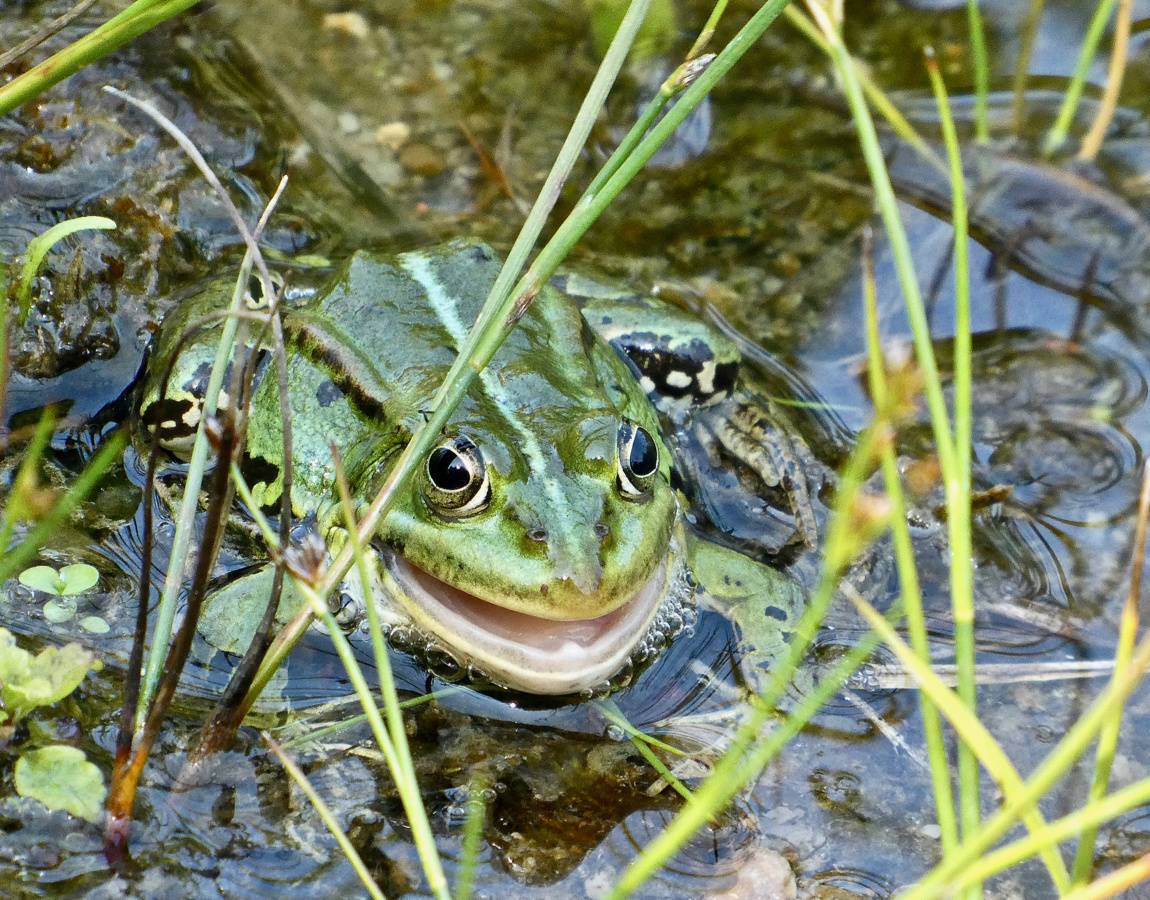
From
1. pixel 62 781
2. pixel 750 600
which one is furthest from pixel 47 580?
pixel 750 600

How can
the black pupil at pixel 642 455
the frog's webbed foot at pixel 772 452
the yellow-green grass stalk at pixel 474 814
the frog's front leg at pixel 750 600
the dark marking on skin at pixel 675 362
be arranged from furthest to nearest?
1. the dark marking on skin at pixel 675 362
2. the frog's webbed foot at pixel 772 452
3. the frog's front leg at pixel 750 600
4. the black pupil at pixel 642 455
5. the yellow-green grass stalk at pixel 474 814

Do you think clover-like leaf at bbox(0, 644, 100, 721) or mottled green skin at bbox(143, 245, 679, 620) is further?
mottled green skin at bbox(143, 245, 679, 620)

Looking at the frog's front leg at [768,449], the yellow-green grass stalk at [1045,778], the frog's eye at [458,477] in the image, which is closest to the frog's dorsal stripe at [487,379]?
the frog's eye at [458,477]

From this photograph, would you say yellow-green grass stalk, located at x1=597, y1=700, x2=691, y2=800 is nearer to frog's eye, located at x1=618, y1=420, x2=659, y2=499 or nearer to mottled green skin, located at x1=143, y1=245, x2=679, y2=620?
mottled green skin, located at x1=143, y1=245, x2=679, y2=620

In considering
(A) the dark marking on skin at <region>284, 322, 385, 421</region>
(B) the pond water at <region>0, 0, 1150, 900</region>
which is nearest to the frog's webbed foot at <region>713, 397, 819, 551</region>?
(B) the pond water at <region>0, 0, 1150, 900</region>

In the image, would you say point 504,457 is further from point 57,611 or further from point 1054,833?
point 1054,833

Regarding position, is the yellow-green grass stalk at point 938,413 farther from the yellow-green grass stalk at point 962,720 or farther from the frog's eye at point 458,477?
the frog's eye at point 458,477
